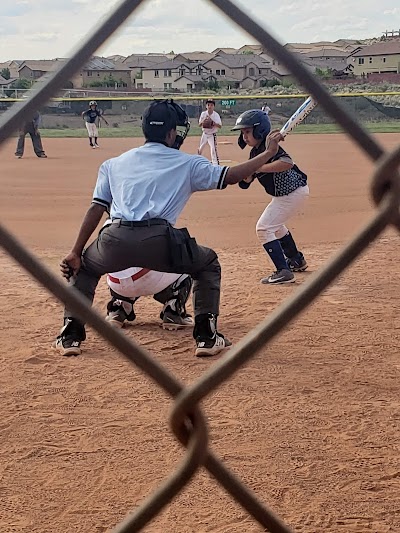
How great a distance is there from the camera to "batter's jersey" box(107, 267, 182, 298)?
4645 millimetres

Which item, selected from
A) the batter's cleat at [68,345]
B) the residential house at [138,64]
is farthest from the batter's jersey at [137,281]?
the residential house at [138,64]

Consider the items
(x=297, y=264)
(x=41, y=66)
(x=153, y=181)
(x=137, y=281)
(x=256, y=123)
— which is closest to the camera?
(x=153, y=181)

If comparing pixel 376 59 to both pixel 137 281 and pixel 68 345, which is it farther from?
pixel 68 345

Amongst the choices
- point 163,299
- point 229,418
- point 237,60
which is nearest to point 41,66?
point 163,299

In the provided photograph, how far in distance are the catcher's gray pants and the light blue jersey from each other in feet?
0.37

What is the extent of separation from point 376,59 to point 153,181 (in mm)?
25161

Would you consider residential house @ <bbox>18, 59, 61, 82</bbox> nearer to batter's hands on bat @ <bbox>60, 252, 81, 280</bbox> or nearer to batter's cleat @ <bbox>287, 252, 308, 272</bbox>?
batter's hands on bat @ <bbox>60, 252, 81, 280</bbox>

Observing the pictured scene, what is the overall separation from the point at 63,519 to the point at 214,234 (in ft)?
19.9

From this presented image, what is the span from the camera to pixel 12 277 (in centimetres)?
654

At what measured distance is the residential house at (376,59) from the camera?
86.7 feet

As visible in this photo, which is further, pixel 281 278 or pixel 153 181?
pixel 281 278

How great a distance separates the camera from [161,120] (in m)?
4.55

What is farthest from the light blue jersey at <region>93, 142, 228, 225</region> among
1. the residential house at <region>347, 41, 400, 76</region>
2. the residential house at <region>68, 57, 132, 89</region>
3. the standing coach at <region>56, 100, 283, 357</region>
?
the residential house at <region>68, 57, 132, 89</region>

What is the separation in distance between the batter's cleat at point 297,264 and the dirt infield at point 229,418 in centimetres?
Answer: 26
